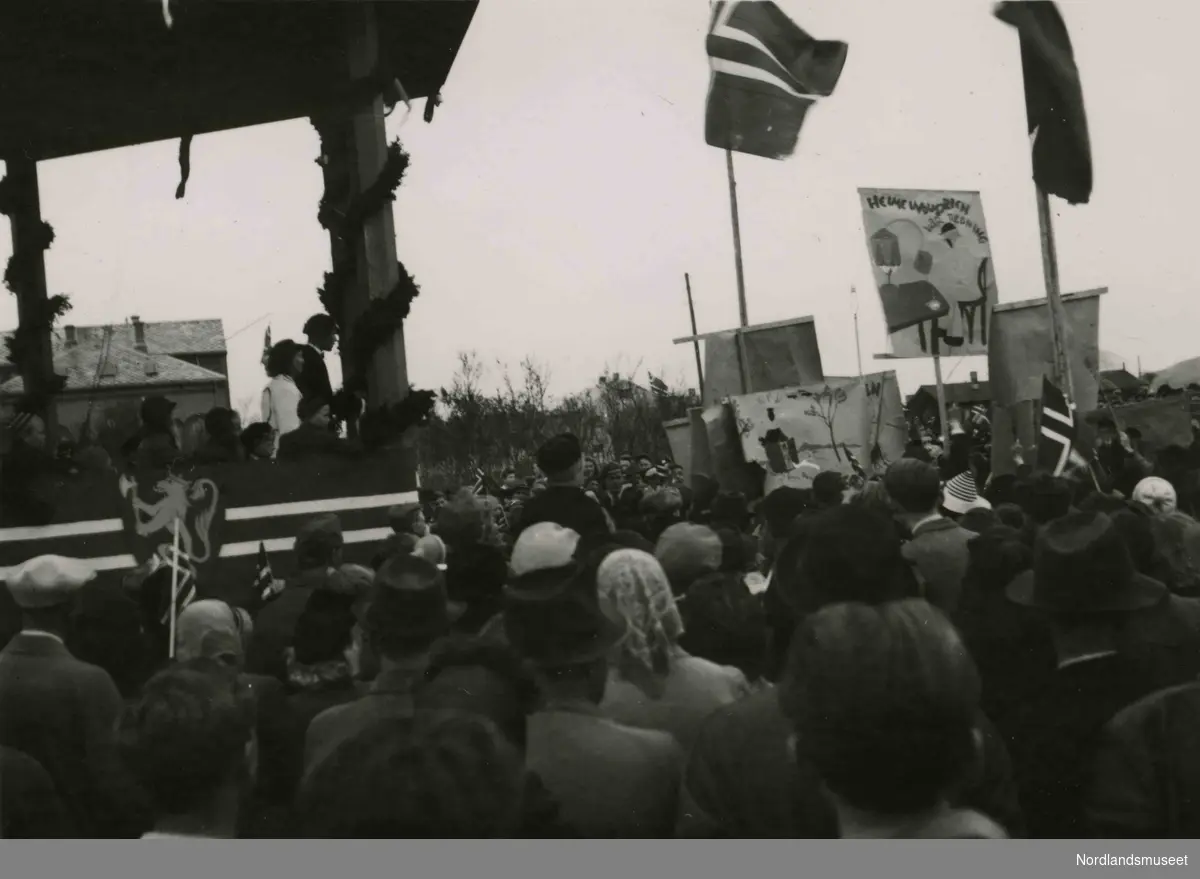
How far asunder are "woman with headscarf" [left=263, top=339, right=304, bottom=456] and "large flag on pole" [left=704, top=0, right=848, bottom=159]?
5391 mm

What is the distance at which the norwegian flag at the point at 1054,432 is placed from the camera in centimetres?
855

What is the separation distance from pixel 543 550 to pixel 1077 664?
1296 millimetres

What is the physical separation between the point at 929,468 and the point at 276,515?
2951mm

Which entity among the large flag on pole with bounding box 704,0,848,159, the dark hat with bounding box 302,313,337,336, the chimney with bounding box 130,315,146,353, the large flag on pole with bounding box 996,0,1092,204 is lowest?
the dark hat with bounding box 302,313,337,336

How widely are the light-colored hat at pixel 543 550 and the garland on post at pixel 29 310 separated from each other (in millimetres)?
5267

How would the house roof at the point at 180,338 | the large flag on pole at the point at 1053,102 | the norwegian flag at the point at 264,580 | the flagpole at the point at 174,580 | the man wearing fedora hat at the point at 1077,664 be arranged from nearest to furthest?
the man wearing fedora hat at the point at 1077,664 < the flagpole at the point at 174,580 < the norwegian flag at the point at 264,580 < the large flag on pole at the point at 1053,102 < the house roof at the point at 180,338

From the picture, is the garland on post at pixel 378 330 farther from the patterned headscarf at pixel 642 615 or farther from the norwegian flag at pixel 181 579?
the patterned headscarf at pixel 642 615

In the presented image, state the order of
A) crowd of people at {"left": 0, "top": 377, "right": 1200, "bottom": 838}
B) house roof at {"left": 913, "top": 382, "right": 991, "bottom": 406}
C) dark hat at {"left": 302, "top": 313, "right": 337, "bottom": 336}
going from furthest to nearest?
1. house roof at {"left": 913, "top": 382, "right": 991, "bottom": 406}
2. dark hat at {"left": 302, "top": 313, "right": 337, "bottom": 336}
3. crowd of people at {"left": 0, "top": 377, "right": 1200, "bottom": 838}

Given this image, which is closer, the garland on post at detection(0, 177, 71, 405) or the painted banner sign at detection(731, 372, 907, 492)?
the garland on post at detection(0, 177, 71, 405)

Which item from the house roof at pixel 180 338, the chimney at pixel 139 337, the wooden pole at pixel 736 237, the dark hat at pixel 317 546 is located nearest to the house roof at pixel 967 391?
the house roof at pixel 180 338

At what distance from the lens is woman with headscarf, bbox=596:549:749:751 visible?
3.51 metres

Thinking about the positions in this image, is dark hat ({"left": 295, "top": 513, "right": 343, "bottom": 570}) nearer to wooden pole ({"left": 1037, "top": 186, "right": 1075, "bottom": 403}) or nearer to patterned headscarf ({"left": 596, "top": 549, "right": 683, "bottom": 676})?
patterned headscarf ({"left": 596, "top": 549, "right": 683, "bottom": 676})

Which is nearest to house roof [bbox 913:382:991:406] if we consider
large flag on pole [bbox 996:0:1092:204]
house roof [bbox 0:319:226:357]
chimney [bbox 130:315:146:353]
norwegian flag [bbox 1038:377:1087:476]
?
house roof [bbox 0:319:226:357]

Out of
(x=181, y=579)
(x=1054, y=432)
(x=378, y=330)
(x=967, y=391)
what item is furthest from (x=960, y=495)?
(x=967, y=391)
